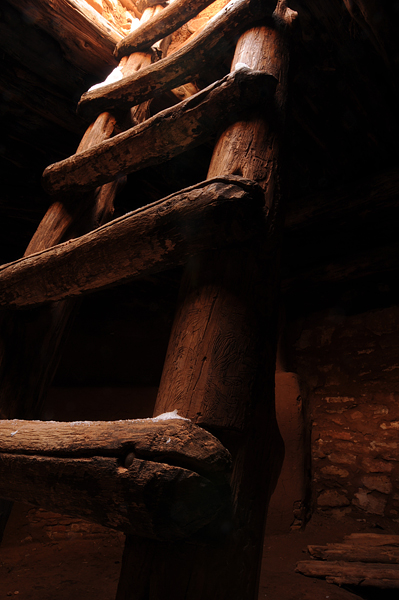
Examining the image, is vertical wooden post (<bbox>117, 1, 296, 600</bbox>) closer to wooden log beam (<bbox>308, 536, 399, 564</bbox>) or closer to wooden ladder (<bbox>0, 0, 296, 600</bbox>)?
wooden ladder (<bbox>0, 0, 296, 600</bbox>)

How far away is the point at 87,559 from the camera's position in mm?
2260

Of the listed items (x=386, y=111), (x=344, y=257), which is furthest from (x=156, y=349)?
(x=386, y=111)

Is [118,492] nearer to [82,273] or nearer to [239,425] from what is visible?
[239,425]

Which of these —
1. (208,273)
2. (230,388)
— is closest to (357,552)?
(230,388)

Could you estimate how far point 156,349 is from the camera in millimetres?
3752

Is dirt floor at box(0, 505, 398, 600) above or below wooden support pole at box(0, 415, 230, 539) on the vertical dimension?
below

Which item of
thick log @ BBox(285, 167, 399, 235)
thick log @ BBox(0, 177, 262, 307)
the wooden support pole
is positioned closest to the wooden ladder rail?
thick log @ BBox(0, 177, 262, 307)

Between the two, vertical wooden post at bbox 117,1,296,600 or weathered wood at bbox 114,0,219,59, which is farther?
weathered wood at bbox 114,0,219,59

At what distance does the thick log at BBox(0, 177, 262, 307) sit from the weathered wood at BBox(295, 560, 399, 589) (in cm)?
192

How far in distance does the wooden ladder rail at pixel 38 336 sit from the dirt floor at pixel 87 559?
2.31 feet

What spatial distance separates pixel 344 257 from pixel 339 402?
1315 millimetres

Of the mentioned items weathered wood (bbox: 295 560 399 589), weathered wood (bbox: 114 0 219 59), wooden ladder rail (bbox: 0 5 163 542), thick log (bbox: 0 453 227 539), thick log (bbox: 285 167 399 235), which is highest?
weathered wood (bbox: 114 0 219 59)

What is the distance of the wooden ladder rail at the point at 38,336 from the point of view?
153cm

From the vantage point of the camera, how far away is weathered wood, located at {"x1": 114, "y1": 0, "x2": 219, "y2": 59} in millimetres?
2316
